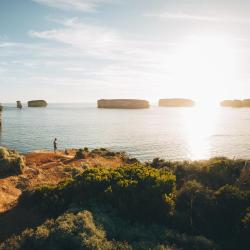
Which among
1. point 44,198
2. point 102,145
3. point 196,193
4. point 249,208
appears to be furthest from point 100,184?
point 102,145

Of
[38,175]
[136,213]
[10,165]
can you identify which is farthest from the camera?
[10,165]

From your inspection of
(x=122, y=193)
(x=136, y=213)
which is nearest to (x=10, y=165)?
(x=122, y=193)

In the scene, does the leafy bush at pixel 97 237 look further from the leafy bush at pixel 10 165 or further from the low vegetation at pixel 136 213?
A: the leafy bush at pixel 10 165

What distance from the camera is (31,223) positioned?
1781 centimetres

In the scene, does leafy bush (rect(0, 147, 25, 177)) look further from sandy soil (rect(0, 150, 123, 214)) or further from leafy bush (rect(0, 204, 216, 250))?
leafy bush (rect(0, 204, 216, 250))

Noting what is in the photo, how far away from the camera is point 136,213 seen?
59.5 feet

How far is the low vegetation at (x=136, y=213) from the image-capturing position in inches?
595

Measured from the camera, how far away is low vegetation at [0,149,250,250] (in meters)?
15.1

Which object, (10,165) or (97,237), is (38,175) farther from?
(97,237)

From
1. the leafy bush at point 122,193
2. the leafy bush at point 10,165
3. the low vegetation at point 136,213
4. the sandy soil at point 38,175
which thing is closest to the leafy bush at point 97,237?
the low vegetation at point 136,213

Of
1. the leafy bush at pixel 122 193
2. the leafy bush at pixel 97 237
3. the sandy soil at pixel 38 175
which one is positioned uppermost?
the leafy bush at pixel 122 193

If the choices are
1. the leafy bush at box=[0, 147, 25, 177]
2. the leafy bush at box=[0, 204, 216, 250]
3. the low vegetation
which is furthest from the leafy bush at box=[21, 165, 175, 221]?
the leafy bush at box=[0, 147, 25, 177]

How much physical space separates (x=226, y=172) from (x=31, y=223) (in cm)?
1488

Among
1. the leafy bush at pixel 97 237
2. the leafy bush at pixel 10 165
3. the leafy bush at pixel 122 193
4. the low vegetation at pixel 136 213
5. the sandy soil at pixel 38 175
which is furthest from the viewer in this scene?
the leafy bush at pixel 10 165
